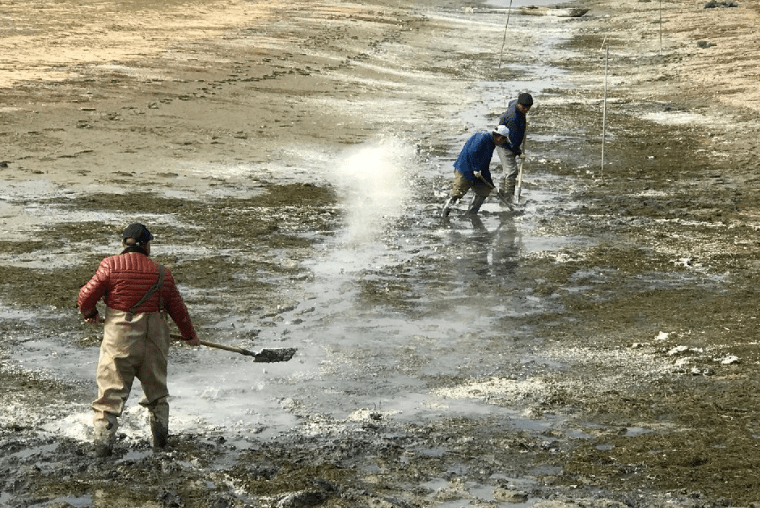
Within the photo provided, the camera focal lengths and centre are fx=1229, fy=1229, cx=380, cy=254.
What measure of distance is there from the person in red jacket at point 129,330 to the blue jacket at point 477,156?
7.85 m

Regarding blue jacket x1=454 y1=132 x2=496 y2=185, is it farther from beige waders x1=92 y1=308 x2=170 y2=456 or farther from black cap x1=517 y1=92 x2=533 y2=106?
beige waders x1=92 y1=308 x2=170 y2=456

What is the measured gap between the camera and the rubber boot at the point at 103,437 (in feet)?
25.8

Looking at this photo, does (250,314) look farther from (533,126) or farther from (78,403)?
(533,126)

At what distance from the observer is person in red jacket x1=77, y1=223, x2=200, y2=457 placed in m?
7.93

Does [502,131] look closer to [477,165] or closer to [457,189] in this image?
[477,165]

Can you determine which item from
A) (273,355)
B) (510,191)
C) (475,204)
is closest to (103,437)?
(273,355)

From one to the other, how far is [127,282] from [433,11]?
136ft

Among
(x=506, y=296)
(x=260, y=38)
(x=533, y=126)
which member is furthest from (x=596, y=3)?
(x=506, y=296)

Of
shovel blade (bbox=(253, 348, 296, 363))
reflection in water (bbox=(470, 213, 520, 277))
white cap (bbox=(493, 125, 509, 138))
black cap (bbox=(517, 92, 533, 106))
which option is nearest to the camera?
shovel blade (bbox=(253, 348, 296, 363))

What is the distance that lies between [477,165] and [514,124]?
1257 mm

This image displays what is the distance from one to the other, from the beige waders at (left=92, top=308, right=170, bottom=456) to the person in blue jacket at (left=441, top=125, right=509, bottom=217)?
7905mm

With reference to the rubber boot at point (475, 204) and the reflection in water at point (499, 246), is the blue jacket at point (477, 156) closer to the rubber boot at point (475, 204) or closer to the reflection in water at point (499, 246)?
the rubber boot at point (475, 204)

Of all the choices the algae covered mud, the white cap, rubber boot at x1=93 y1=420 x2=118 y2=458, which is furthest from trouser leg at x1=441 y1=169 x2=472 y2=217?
rubber boot at x1=93 y1=420 x2=118 y2=458

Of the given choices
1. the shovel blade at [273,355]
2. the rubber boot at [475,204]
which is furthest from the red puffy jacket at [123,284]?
the rubber boot at [475,204]
